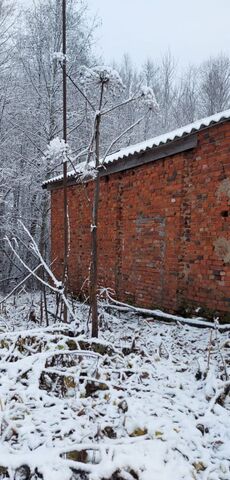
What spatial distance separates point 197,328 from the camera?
17.9ft

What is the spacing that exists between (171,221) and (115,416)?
142 inches

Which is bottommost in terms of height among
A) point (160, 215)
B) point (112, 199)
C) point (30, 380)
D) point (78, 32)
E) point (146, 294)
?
point (30, 380)

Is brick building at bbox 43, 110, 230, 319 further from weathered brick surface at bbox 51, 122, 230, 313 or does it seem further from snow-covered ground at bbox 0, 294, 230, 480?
snow-covered ground at bbox 0, 294, 230, 480

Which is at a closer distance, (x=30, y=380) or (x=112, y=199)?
(x=30, y=380)

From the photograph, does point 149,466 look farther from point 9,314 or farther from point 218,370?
point 9,314

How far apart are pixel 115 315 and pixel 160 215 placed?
1979 millimetres

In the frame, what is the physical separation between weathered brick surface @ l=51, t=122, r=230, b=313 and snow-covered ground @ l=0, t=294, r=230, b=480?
131 centimetres

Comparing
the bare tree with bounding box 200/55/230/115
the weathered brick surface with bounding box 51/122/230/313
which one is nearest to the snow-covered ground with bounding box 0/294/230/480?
the weathered brick surface with bounding box 51/122/230/313

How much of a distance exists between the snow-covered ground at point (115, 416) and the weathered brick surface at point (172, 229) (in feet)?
4.29

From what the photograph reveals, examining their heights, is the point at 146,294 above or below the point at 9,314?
above

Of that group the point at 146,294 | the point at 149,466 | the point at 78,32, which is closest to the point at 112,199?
the point at 146,294

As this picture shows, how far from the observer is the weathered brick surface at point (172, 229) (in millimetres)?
5266

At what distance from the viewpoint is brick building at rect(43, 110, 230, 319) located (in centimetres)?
526

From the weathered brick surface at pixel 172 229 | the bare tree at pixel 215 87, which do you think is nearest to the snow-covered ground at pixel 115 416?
the weathered brick surface at pixel 172 229
